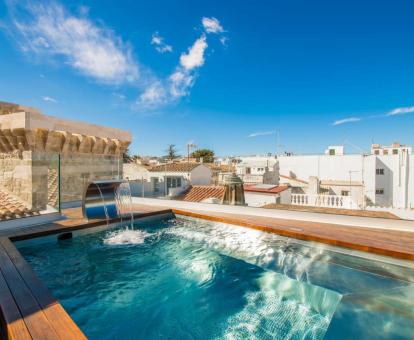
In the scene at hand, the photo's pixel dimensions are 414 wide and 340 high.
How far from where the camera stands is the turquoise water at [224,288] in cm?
299

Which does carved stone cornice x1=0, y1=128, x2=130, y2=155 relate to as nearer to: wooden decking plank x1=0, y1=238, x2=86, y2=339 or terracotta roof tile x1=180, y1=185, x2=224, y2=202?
wooden decking plank x1=0, y1=238, x2=86, y2=339

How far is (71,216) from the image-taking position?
716 centimetres

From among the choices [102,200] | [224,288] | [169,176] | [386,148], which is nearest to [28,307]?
[224,288]

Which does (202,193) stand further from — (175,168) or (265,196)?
(175,168)

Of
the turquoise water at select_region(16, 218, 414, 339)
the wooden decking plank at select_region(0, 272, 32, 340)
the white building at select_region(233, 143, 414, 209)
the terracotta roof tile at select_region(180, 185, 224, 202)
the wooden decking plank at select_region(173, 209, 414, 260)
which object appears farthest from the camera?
the white building at select_region(233, 143, 414, 209)

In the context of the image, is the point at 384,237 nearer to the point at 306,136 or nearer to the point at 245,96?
the point at 245,96

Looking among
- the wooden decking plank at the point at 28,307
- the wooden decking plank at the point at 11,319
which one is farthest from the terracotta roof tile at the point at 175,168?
the wooden decking plank at the point at 11,319

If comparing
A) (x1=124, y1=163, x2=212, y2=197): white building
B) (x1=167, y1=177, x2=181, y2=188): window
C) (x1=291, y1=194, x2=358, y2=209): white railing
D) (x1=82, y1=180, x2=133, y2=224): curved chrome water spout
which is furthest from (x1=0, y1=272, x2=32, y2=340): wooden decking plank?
(x1=167, y1=177, x2=181, y2=188): window

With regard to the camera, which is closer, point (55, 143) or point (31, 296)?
point (31, 296)

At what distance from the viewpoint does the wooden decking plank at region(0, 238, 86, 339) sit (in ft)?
6.18

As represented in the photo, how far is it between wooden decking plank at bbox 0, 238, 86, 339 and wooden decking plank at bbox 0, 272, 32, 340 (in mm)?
189

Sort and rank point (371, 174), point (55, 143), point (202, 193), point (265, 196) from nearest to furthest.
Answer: point (55, 143) → point (265, 196) → point (202, 193) → point (371, 174)

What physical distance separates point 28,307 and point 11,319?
222mm

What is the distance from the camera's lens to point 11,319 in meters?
2.02
